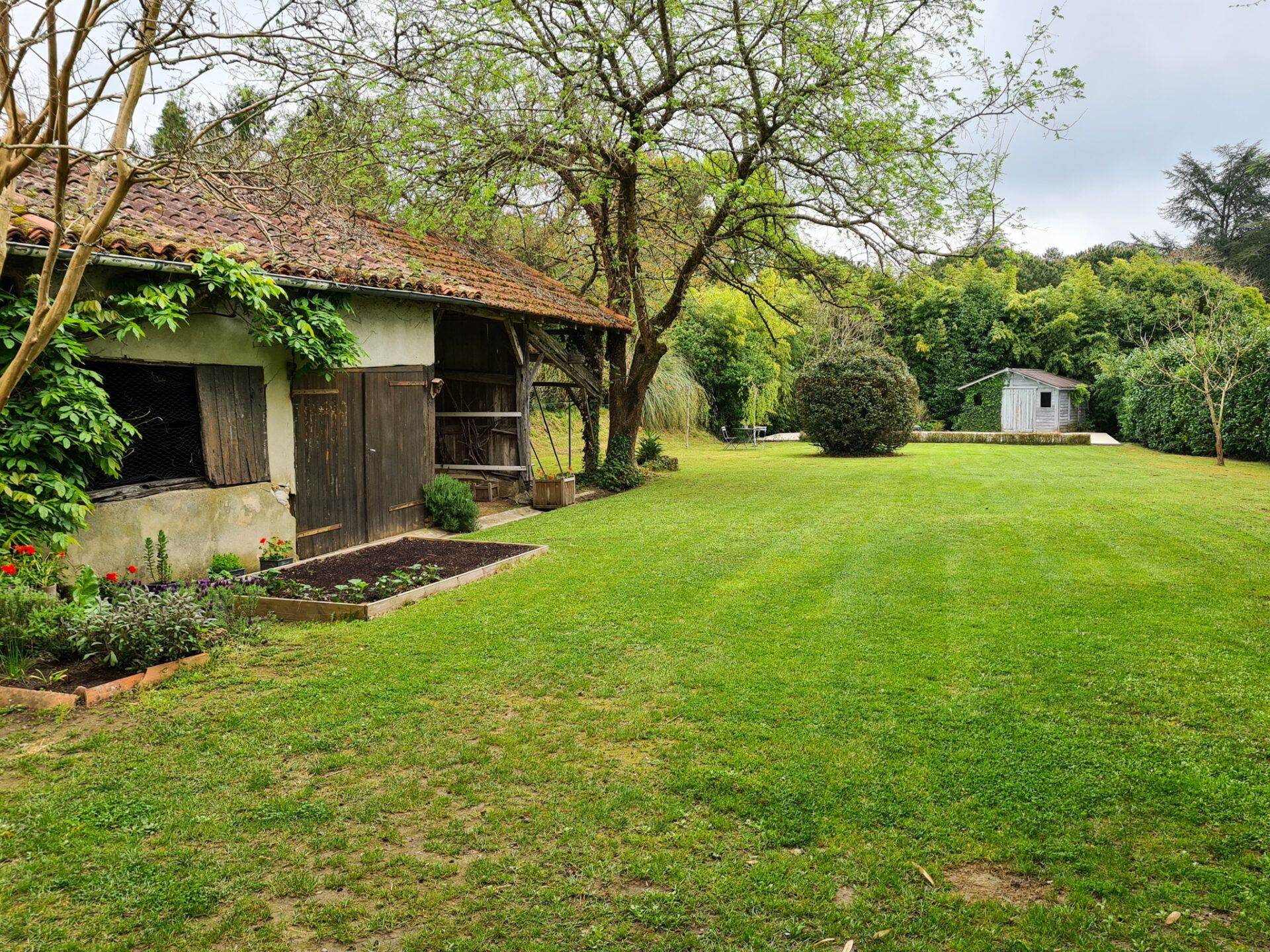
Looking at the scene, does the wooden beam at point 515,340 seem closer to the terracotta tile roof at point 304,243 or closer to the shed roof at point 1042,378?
the terracotta tile roof at point 304,243

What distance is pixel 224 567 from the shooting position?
7.30 metres

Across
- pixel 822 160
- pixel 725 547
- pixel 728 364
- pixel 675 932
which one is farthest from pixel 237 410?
pixel 728 364

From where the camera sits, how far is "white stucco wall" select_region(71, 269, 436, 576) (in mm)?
6395

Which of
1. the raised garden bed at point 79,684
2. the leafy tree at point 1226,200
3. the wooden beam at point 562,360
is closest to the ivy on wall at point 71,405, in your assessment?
the raised garden bed at point 79,684

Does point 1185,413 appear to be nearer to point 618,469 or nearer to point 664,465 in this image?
point 664,465

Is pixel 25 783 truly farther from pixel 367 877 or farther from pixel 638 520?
pixel 638 520

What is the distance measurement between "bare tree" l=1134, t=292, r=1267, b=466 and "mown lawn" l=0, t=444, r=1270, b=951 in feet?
48.9

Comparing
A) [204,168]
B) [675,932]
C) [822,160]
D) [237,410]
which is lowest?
[675,932]

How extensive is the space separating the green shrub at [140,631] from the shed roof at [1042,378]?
32027 millimetres

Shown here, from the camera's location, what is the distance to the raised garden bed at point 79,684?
14.7 ft

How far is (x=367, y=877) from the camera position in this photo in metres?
2.95

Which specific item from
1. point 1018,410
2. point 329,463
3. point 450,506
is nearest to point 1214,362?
point 1018,410

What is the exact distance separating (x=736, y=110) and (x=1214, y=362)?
49.6 feet

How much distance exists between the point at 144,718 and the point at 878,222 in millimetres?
11147
